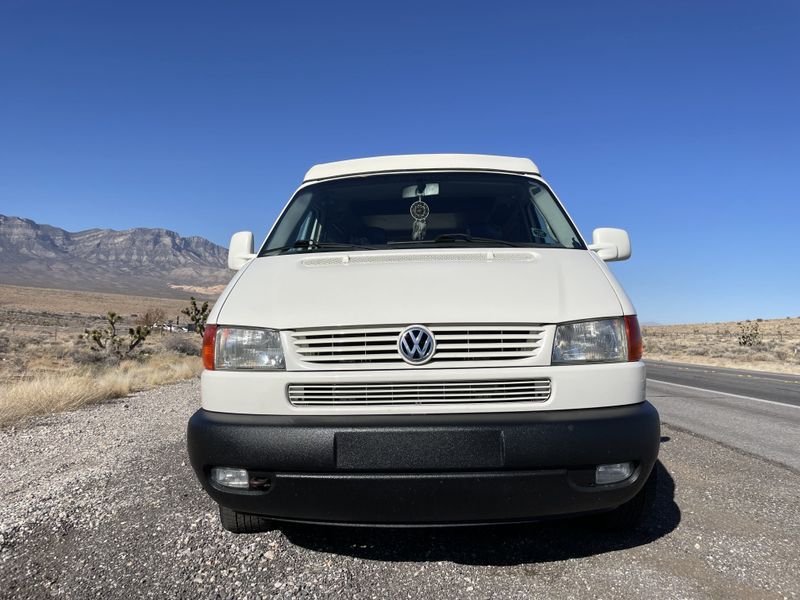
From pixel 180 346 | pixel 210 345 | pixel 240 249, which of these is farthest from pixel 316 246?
pixel 180 346

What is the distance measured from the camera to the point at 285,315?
2.56 m

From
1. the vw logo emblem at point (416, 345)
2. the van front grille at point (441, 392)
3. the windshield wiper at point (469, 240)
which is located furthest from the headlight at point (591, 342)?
the windshield wiper at point (469, 240)

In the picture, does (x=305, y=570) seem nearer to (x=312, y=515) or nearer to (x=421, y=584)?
(x=312, y=515)

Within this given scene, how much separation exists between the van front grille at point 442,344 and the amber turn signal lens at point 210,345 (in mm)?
443

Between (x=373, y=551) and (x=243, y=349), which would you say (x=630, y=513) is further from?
(x=243, y=349)

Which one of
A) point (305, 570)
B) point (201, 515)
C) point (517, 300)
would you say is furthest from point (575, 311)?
point (201, 515)

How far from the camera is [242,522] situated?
2.87 m

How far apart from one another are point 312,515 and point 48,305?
94.9 metres

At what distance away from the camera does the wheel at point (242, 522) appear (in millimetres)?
2850

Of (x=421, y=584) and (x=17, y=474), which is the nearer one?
(x=421, y=584)

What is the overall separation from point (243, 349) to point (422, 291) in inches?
34.0

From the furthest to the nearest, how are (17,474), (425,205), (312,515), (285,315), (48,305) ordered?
(48,305) → (17,474) → (425,205) → (285,315) → (312,515)

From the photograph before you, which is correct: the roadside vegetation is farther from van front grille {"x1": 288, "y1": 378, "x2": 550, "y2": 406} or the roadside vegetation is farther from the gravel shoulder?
van front grille {"x1": 288, "y1": 378, "x2": 550, "y2": 406}

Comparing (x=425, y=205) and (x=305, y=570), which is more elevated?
(x=425, y=205)
